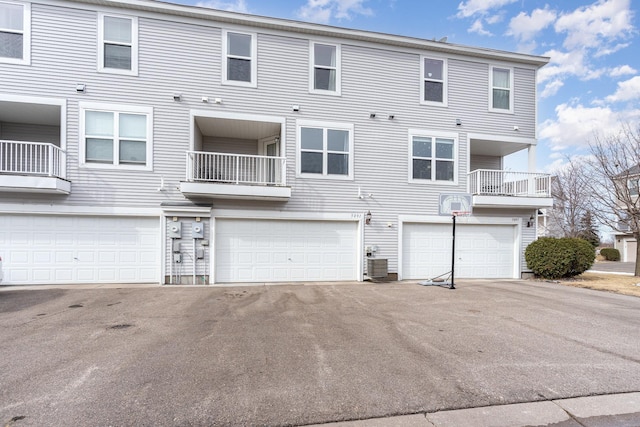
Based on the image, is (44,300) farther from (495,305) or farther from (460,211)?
(460,211)

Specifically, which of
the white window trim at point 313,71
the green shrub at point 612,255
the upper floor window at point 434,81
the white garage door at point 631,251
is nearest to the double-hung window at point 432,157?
the upper floor window at point 434,81

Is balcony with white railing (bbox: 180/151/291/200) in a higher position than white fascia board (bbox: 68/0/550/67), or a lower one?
lower

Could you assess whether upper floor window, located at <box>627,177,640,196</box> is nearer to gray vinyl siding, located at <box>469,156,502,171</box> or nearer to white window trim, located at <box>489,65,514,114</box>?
gray vinyl siding, located at <box>469,156,502,171</box>

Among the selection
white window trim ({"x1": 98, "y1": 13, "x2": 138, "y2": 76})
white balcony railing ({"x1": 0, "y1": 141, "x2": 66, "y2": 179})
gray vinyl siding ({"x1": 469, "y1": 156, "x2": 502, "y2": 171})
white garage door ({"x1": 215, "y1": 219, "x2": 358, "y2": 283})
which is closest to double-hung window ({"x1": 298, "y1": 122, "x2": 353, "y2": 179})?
white garage door ({"x1": 215, "y1": 219, "x2": 358, "y2": 283})

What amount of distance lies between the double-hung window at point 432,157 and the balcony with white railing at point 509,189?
0.89 m

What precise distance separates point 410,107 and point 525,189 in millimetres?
5172

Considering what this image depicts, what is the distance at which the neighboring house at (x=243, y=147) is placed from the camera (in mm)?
8844

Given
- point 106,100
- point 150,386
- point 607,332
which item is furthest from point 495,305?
point 106,100

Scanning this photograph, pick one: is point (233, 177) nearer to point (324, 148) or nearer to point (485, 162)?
point (324, 148)

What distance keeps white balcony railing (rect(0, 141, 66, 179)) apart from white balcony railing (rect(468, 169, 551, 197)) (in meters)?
12.8

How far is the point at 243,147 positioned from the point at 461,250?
854cm

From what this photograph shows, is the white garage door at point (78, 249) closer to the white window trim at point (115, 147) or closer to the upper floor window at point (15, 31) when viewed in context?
the white window trim at point (115, 147)

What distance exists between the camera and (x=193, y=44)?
957 centimetres

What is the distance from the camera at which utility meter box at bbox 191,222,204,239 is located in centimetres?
933
